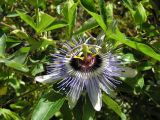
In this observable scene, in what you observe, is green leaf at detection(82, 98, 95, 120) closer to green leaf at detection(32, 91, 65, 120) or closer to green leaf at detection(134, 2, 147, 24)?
green leaf at detection(32, 91, 65, 120)

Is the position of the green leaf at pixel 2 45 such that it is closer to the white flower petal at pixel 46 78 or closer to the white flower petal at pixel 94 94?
the white flower petal at pixel 46 78

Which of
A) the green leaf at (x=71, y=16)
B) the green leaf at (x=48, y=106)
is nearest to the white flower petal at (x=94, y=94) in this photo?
the green leaf at (x=48, y=106)

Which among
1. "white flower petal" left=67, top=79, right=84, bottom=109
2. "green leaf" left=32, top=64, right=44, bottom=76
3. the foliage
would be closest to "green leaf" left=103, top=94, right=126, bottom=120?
the foliage

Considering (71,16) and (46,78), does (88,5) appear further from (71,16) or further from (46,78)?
(46,78)

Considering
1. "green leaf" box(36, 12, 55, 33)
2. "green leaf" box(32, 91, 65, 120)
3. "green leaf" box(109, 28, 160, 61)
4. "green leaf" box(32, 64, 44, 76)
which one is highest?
"green leaf" box(36, 12, 55, 33)

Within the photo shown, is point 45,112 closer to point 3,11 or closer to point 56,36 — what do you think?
point 3,11

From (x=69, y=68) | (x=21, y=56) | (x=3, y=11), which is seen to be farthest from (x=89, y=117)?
(x=3, y=11)

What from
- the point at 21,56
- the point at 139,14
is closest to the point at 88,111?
the point at 21,56
